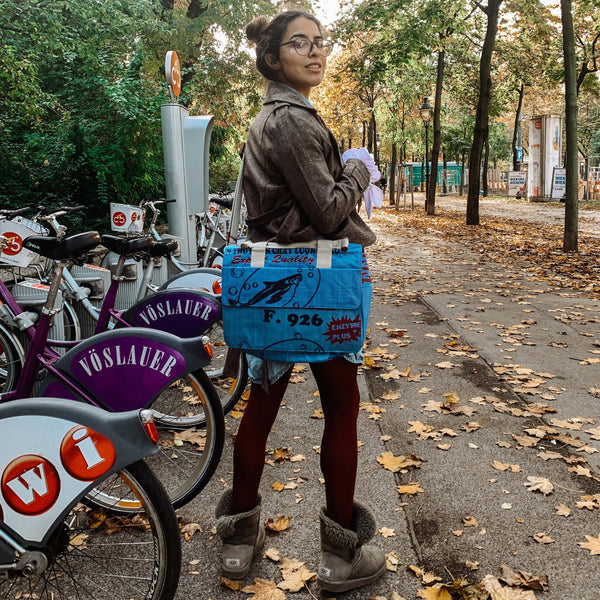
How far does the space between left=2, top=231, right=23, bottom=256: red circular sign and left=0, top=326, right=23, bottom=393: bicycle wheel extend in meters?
0.66

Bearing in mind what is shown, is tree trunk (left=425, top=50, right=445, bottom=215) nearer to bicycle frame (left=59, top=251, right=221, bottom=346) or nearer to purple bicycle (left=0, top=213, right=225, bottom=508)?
bicycle frame (left=59, top=251, right=221, bottom=346)

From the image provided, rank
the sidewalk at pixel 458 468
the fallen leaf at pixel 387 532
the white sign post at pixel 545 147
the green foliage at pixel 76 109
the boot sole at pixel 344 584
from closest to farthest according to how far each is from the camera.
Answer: the boot sole at pixel 344 584 < the sidewalk at pixel 458 468 < the fallen leaf at pixel 387 532 < the green foliage at pixel 76 109 < the white sign post at pixel 545 147

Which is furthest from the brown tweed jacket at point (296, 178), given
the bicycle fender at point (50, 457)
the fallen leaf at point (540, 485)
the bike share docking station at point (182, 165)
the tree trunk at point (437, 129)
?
the tree trunk at point (437, 129)

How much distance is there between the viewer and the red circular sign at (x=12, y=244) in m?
3.90

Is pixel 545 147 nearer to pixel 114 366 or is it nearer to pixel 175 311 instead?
pixel 175 311

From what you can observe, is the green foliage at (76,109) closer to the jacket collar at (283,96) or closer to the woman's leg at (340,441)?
the jacket collar at (283,96)

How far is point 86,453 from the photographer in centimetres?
176

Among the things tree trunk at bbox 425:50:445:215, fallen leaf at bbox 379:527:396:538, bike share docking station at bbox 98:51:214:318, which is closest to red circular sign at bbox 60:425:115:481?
fallen leaf at bbox 379:527:396:538

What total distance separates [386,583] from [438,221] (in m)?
20.2

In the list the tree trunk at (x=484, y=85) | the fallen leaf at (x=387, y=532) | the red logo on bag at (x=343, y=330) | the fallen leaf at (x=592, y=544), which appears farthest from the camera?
the tree trunk at (x=484, y=85)

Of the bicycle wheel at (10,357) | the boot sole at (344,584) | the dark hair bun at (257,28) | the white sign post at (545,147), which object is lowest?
the boot sole at (344,584)

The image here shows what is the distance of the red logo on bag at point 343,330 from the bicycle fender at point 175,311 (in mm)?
1625

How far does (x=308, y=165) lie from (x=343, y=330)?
549 millimetres

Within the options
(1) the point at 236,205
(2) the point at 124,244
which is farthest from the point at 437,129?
(1) the point at 236,205
